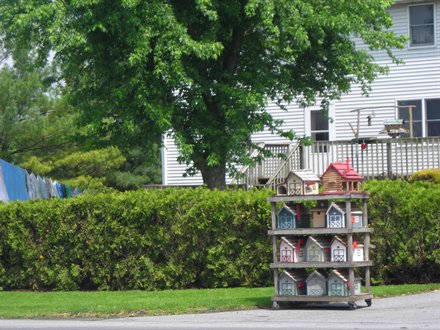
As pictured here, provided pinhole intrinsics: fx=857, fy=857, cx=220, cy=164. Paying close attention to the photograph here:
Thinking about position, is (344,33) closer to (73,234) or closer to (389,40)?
(389,40)

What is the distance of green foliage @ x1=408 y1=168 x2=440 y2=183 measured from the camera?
23891 millimetres

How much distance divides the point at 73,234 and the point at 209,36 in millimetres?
5769

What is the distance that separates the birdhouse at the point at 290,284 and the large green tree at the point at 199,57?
711 centimetres

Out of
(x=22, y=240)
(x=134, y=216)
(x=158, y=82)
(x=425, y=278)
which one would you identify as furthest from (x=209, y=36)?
(x=425, y=278)

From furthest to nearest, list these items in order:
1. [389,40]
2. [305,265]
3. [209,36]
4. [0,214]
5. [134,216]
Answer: [389,40] < [209,36] < [0,214] < [134,216] < [305,265]

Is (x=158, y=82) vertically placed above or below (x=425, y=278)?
above

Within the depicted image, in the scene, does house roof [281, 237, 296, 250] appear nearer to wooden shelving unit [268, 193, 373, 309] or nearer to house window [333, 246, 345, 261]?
wooden shelving unit [268, 193, 373, 309]

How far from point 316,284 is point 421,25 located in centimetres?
1891

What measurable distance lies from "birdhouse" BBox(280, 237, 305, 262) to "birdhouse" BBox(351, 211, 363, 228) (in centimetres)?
89

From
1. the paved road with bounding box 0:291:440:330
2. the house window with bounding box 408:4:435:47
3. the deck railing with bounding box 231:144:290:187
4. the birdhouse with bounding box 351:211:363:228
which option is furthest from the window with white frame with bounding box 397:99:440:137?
the birdhouse with bounding box 351:211:363:228

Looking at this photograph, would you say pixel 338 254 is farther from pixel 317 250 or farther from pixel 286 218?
pixel 286 218

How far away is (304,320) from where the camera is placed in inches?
489

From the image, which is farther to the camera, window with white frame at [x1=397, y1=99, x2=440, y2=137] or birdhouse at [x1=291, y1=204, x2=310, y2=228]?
window with white frame at [x1=397, y1=99, x2=440, y2=137]

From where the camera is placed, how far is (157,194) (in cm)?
1777
